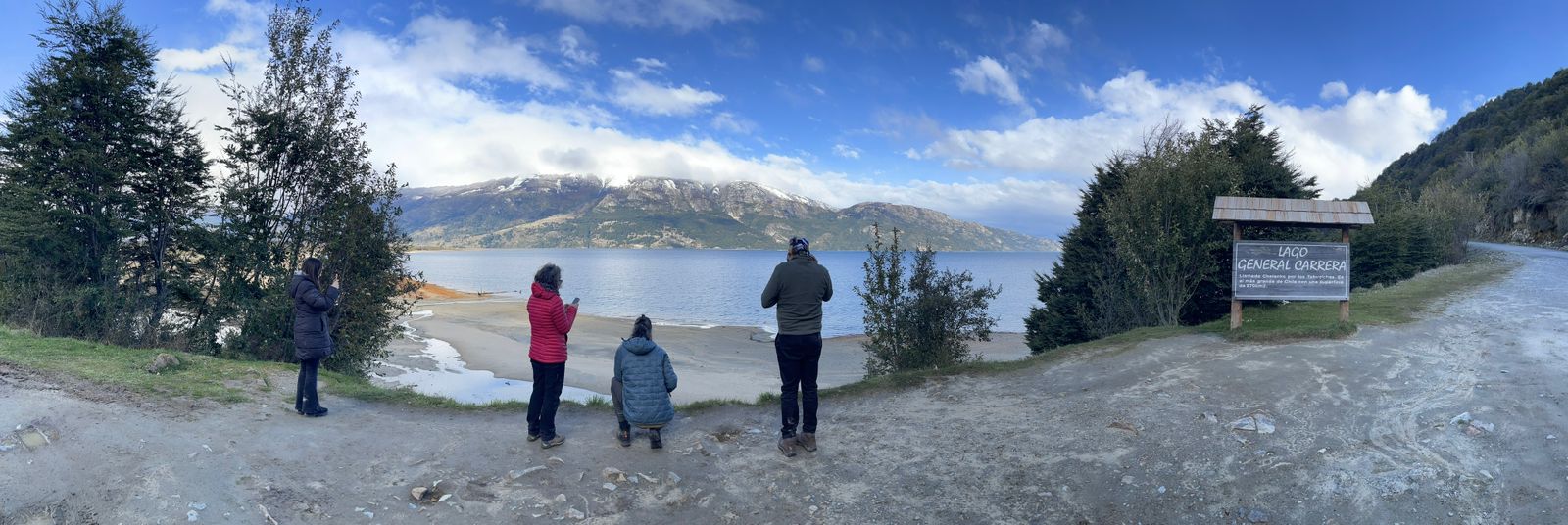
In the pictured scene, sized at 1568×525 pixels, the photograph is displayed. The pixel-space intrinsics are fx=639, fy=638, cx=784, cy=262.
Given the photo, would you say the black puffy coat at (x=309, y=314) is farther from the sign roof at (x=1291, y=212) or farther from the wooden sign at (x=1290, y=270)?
the wooden sign at (x=1290, y=270)

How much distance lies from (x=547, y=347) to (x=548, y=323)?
0.87 ft

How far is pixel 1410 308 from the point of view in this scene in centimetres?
1253

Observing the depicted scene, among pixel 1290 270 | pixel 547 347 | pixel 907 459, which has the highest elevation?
pixel 1290 270

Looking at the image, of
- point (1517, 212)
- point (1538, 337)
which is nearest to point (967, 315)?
point (1538, 337)

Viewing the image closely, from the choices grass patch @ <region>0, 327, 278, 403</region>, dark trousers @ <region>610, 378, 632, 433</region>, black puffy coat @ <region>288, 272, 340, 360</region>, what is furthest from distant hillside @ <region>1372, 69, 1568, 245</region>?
grass patch @ <region>0, 327, 278, 403</region>

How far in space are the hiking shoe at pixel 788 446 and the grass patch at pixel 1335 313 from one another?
27.4ft

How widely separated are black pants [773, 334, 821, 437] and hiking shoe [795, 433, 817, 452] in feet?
0.20

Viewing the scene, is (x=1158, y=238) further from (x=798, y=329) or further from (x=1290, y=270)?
(x=798, y=329)

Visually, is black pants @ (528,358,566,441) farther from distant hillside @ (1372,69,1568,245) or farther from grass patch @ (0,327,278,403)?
distant hillside @ (1372,69,1568,245)

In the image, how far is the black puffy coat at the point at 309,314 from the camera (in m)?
7.29

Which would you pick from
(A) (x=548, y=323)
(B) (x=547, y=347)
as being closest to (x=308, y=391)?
(B) (x=547, y=347)

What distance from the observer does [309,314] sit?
24.3ft

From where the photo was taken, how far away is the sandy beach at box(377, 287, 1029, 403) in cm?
2191

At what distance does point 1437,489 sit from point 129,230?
18.8 meters
